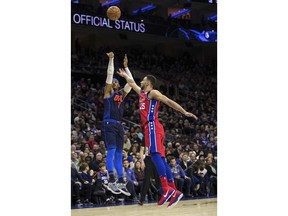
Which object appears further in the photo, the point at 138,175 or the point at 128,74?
the point at 138,175

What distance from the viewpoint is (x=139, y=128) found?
7.85 m

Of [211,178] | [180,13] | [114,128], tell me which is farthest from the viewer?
[180,13]

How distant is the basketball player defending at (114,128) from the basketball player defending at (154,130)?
25cm

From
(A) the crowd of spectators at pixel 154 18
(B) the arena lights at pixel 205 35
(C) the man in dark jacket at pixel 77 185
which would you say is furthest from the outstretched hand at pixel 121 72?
(B) the arena lights at pixel 205 35

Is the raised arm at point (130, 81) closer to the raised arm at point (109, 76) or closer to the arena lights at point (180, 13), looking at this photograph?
the raised arm at point (109, 76)

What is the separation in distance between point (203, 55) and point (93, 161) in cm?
350

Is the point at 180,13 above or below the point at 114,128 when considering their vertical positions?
above


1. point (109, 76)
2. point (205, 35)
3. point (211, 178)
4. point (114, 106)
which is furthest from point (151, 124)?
point (205, 35)

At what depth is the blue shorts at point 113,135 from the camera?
782 cm

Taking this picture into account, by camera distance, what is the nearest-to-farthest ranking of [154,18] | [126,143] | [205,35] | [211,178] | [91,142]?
[126,143] → [91,142] → [211,178] → [154,18] → [205,35]

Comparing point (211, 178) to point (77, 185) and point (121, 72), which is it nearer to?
point (77, 185)

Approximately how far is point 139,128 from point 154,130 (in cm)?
26
